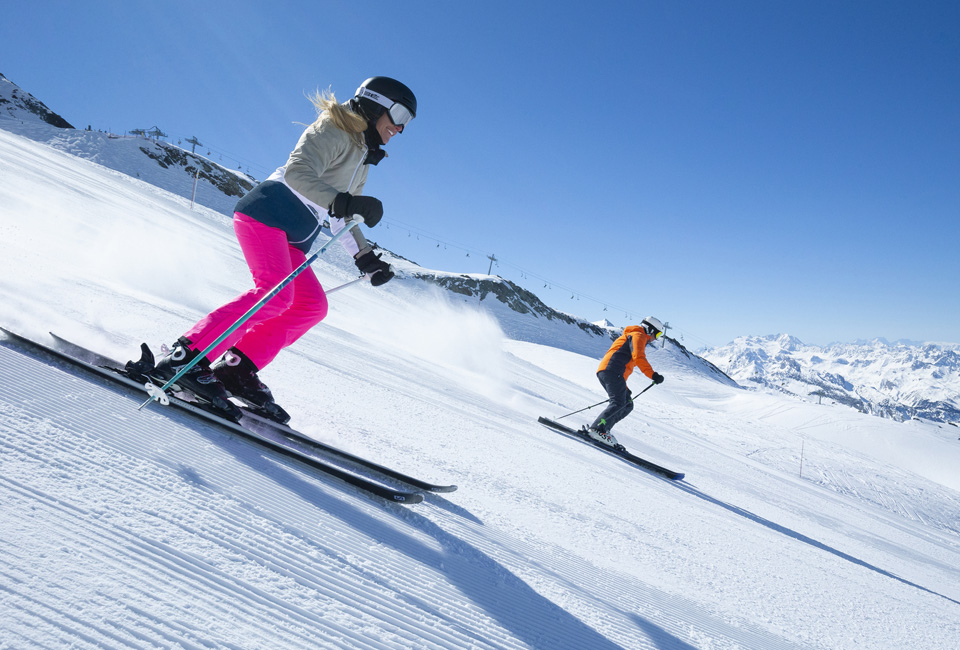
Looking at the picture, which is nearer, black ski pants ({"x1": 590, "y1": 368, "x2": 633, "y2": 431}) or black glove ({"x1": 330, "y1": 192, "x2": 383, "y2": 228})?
black glove ({"x1": 330, "y1": 192, "x2": 383, "y2": 228})

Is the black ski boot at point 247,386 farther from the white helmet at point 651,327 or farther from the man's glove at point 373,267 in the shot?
the white helmet at point 651,327

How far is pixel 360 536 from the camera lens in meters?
1.81

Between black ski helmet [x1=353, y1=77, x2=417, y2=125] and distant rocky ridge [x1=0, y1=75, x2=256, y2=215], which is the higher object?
distant rocky ridge [x1=0, y1=75, x2=256, y2=215]

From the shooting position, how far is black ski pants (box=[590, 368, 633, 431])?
755cm

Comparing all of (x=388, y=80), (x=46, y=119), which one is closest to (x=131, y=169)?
(x=46, y=119)

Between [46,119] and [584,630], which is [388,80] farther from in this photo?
[46,119]

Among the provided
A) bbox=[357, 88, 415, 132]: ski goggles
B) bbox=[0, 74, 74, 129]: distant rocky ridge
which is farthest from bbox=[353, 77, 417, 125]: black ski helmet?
bbox=[0, 74, 74, 129]: distant rocky ridge

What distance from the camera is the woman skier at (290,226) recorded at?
2.63m

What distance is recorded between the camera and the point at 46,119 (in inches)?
2849

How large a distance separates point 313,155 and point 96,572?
7.23ft

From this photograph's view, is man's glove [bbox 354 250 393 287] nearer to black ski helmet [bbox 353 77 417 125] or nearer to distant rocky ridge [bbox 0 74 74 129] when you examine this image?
black ski helmet [bbox 353 77 417 125]

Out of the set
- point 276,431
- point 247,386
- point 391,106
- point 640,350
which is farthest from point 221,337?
point 640,350

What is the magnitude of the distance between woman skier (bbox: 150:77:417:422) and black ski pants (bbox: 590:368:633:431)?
554 cm

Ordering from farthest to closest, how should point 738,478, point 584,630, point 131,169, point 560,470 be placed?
point 131,169 < point 738,478 < point 560,470 < point 584,630
